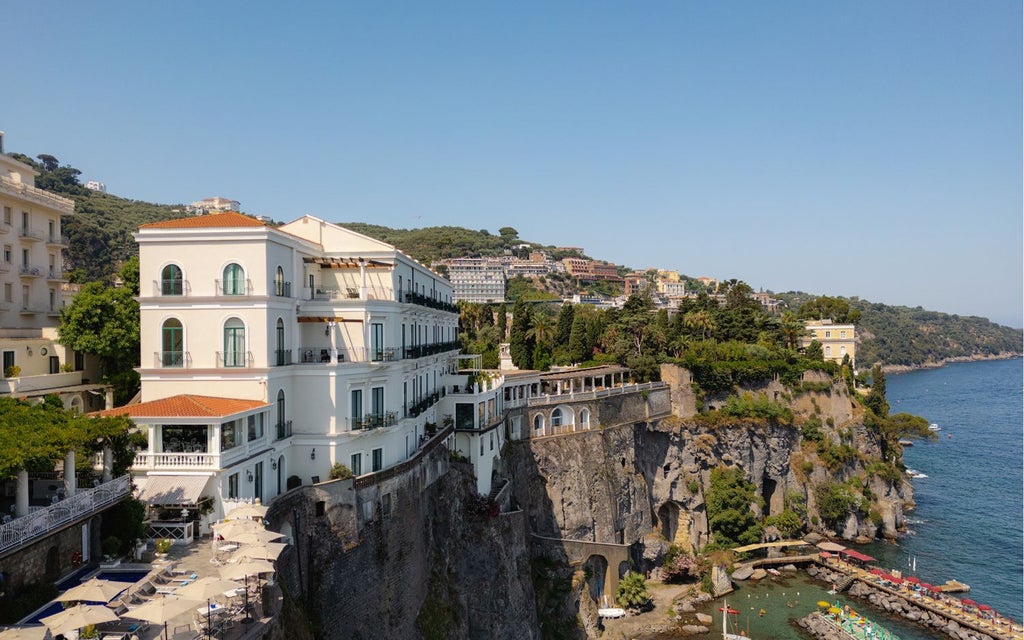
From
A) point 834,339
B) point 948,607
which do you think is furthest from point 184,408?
point 834,339

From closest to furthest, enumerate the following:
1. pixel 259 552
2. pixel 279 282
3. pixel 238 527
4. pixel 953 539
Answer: pixel 259 552
pixel 238 527
pixel 279 282
pixel 953 539

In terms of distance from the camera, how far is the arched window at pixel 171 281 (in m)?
27.8

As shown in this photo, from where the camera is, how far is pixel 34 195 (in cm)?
3569

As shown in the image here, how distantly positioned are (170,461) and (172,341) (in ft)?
19.6

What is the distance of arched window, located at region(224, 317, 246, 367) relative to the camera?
89.8 feet

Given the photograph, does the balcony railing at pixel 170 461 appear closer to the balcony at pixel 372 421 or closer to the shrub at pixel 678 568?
the balcony at pixel 372 421

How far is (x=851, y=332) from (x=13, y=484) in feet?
319

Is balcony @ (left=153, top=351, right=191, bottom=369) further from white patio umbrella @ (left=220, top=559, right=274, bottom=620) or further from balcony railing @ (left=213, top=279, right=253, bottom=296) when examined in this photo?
white patio umbrella @ (left=220, top=559, right=274, bottom=620)

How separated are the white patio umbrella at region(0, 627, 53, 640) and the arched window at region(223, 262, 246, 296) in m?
15.6

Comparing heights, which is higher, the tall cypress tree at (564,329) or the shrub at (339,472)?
the tall cypress tree at (564,329)

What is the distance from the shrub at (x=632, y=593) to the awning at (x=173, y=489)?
118 ft

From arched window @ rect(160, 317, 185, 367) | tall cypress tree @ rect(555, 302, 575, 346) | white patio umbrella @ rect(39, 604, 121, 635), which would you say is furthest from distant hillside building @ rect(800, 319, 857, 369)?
white patio umbrella @ rect(39, 604, 121, 635)

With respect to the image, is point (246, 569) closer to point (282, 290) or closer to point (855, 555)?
point (282, 290)

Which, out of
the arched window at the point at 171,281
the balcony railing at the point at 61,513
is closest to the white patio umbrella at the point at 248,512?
the balcony railing at the point at 61,513
